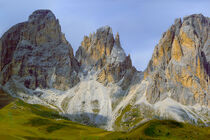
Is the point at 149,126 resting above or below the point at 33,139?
above

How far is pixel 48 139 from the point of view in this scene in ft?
→ 334

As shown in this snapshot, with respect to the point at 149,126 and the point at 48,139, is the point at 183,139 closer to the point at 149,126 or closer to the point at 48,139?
the point at 149,126

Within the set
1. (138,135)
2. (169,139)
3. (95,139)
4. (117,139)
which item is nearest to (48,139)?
(95,139)

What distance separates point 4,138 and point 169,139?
153ft

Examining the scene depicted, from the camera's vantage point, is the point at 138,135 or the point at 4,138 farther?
the point at 138,135

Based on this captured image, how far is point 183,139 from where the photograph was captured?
7925 cm

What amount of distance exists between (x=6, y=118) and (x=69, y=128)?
4643 cm

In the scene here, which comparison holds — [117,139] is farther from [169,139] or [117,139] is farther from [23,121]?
[23,121]

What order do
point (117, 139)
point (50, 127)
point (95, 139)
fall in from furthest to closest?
point (50, 127) < point (95, 139) < point (117, 139)

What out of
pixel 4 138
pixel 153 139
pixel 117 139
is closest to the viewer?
pixel 4 138

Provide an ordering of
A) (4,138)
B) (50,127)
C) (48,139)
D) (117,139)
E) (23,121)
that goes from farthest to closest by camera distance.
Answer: (23,121) → (50,127) → (48,139) → (117,139) → (4,138)

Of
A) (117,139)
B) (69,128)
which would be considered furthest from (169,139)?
(69,128)

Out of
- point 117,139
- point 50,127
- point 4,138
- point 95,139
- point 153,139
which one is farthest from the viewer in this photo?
point 50,127

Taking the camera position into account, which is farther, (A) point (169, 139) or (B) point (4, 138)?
(A) point (169, 139)
